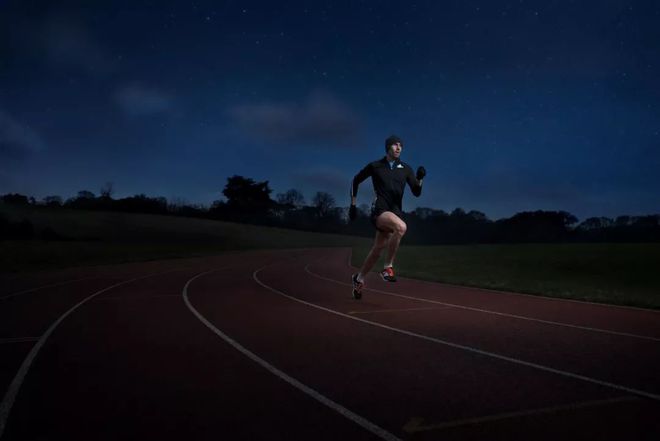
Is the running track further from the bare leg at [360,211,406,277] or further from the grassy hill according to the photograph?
the grassy hill

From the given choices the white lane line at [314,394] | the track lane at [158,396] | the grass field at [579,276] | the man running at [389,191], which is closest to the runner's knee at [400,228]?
the man running at [389,191]

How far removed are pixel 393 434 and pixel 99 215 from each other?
66031 millimetres

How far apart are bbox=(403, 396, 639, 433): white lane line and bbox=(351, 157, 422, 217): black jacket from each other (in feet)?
18.4

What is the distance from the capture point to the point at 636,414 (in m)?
3.30

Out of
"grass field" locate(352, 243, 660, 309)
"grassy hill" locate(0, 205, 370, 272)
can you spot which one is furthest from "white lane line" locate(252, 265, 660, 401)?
"grassy hill" locate(0, 205, 370, 272)

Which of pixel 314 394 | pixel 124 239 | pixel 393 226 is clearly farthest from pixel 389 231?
pixel 124 239

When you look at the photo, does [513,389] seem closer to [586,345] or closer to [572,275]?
[586,345]

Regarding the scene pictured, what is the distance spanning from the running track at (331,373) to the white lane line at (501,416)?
0.02 meters

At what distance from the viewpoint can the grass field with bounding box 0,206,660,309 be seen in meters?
15.3

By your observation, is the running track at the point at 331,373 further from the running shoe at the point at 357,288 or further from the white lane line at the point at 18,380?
the running shoe at the point at 357,288

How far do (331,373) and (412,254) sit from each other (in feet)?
120

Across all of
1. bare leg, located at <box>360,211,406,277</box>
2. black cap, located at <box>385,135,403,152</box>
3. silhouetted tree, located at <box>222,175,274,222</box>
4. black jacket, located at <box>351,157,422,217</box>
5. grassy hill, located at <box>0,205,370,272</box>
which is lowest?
grassy hill, located at <box>0,205,370,272</box>

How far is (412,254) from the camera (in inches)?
1590

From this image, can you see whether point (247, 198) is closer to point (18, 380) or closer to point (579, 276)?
point (579, 276)
